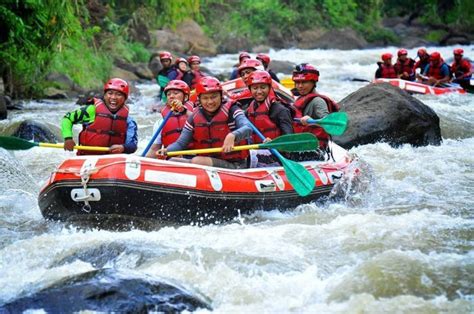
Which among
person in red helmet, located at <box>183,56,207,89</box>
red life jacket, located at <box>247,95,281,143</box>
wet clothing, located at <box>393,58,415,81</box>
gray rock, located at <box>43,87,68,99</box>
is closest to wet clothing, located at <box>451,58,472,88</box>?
wet clothing, located at <box>393,58,415,81</box>

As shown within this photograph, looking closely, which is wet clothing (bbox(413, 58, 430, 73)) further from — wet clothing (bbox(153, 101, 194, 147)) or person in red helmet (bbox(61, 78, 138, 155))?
person in red helmet (bbox(61, 78, 138, 155))

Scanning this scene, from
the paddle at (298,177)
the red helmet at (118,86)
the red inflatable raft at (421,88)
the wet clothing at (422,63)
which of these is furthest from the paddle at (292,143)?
the wet clothing at (422,63)

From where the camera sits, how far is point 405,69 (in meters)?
15.2

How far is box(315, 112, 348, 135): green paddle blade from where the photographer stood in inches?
255

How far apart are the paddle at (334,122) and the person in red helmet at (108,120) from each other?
5.87 feet

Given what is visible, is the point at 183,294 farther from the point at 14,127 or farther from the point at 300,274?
the point at 14,127

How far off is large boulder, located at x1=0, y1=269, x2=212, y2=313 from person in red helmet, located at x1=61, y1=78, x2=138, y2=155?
260 cm

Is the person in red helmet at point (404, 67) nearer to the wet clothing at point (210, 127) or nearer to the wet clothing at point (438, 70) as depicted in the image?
the wet clothing at point (438, 70)

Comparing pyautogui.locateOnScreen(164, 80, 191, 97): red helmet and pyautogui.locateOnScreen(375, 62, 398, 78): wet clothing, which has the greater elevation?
pyautogui.locateOnScreen(164, 80, 191, 97): red helmet

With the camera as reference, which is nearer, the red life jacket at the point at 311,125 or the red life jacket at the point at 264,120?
the red life jacket at the point at 264,120

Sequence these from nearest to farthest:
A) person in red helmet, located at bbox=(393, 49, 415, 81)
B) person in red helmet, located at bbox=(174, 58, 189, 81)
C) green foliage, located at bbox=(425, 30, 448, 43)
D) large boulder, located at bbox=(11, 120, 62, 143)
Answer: large boulder, located at bbox=(11, 120, 62, 143), person in red helmet, located at bbox=(174, 58, 189, 81), person in red helmet, located at bbox=(393, 49, 415, 81), green foliage, located at bbox=(425, 30, 448, 43)

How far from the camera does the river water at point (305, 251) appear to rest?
4250 mm

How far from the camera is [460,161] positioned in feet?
28.7

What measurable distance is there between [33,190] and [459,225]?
446 centimetres
